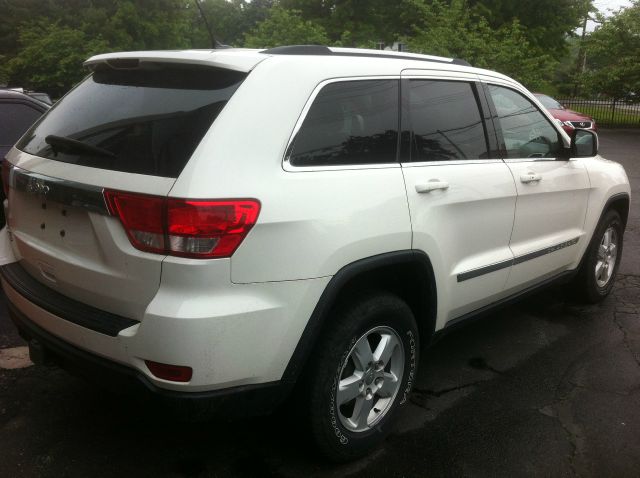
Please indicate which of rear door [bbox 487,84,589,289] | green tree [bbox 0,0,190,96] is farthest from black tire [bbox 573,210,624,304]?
green tree [bbox 0,0,190,96]

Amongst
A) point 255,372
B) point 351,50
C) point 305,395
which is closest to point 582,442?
point 305,395

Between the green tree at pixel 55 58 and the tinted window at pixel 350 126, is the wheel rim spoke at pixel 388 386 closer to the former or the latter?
the tinted window at pixel 350 126

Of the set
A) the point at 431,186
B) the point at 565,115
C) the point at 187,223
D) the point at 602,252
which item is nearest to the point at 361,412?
the point at 431,186

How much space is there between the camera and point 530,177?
3566 millimetres

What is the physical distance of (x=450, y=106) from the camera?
320 cm

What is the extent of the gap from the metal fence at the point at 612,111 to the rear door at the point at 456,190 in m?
24.3

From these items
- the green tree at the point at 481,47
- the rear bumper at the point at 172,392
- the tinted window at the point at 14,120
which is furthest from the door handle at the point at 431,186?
the green tree at the point at 481,47

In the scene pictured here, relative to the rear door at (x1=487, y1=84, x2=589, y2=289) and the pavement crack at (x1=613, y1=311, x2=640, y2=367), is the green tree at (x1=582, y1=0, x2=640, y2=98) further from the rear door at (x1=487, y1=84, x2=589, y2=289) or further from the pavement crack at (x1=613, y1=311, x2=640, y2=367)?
the rear door at (x1=487, y1=84, x2=589, y2=289)

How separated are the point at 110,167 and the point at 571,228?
3.20 meters

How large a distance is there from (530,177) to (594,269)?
1512 mm

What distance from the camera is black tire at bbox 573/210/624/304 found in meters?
4.55

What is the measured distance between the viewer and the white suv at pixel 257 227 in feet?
6.95

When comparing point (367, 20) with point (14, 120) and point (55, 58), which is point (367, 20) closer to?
point (55, 58)

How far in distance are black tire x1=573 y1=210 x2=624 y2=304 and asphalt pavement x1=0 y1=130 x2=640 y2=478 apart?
69 cm
